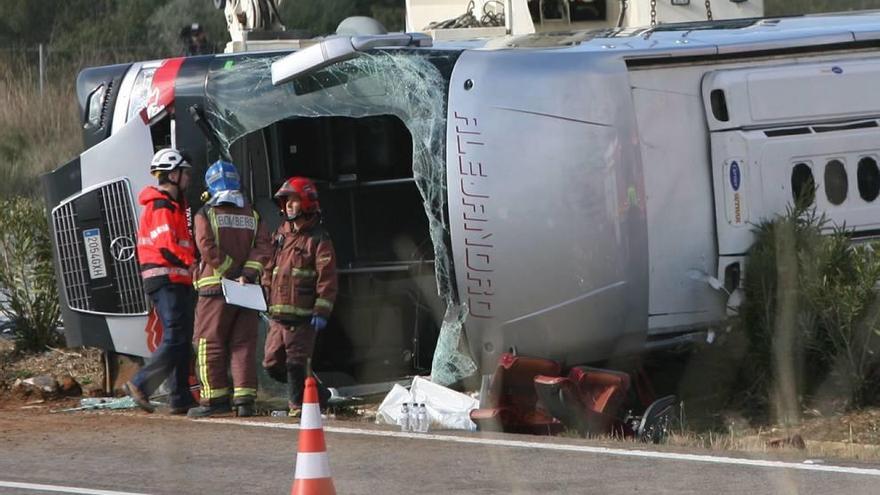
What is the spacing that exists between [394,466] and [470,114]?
7.94ft

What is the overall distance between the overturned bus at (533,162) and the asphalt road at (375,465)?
1.11m

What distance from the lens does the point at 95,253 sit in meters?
11.7

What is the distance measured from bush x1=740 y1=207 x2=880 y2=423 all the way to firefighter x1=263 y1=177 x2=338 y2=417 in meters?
2.69

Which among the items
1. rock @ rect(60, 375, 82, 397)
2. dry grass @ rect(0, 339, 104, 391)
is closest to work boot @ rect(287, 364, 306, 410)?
rock @ rect(60, 375, 82, 397)

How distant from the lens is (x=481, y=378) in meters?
10.8

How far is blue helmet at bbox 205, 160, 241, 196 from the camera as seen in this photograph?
10875 mm

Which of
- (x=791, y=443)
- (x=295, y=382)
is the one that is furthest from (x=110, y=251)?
(x=791, y=443)

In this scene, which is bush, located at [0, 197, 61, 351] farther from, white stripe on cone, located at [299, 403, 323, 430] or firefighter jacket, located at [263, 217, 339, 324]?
white stripe on cone, located at [299, 403, 323, 430]

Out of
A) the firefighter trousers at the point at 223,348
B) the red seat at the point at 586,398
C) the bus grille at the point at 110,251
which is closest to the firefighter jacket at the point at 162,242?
the firefighter trousers at the point at 223,348

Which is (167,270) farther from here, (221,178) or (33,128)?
(33,128)

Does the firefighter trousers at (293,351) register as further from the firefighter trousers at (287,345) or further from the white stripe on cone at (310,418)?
the white stripe on cone at (310,418)

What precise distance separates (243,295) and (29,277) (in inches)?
140

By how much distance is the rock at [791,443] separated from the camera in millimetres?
9750

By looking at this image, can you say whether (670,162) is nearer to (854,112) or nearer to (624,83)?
(624,83)
